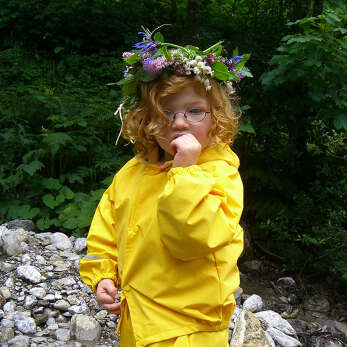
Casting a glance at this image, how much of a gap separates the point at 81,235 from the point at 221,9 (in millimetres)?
5097

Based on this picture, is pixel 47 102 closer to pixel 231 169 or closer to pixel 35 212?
pixel 35 212

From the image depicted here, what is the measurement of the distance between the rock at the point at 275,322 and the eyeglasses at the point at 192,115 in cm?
215

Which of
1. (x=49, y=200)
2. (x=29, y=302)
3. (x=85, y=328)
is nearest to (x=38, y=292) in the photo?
(x=29, y=302)

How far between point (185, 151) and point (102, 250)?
68 centimetres

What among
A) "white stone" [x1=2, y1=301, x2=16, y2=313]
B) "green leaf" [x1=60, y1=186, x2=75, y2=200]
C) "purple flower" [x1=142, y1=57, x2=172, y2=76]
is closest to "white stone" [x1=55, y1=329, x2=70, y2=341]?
"white stone" [x1=2, y1=301, x2=16, y2=313]

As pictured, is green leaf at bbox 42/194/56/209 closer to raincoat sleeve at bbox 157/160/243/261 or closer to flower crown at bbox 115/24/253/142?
flower crown at bbox 115/24/253/142

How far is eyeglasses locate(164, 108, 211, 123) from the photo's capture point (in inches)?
64.5

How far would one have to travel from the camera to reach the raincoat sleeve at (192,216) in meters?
1.35

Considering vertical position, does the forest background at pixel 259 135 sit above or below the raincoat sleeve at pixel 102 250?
below

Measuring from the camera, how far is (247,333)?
2906mm

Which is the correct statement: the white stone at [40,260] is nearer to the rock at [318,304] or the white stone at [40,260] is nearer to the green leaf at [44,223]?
the green leaf at [44,223]

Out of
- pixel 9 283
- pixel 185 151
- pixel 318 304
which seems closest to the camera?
pixel 185 151

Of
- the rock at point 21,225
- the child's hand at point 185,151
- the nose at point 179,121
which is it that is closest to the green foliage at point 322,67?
the nose at point 179,121

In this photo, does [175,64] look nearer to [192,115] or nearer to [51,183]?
[192,115]
